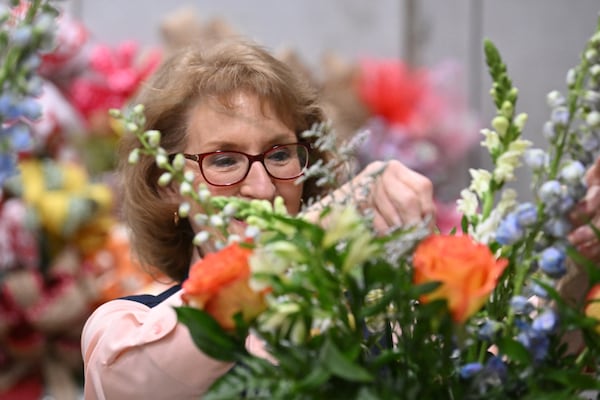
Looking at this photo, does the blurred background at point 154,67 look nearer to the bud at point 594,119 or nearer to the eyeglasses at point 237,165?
the eyeglasses at point 237,165

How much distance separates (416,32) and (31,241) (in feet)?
6.40

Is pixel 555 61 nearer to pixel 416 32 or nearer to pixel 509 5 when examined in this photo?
pixel 509 5

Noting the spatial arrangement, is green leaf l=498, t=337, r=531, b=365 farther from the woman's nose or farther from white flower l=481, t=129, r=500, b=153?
the woman's nose

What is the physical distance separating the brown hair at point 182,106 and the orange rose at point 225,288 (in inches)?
18.6

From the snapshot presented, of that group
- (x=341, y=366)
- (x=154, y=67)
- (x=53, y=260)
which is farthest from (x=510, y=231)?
(x=154, y=67)

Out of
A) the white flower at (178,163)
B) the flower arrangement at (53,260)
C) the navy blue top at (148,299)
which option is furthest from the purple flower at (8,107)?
the flower arrangement at (53,260)

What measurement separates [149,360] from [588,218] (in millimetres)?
367

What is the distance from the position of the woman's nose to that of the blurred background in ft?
1.32

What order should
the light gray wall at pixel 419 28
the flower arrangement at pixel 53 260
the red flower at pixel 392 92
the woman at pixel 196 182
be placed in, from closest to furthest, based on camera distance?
the woman at pixel 196 182
the flower arrangement at pixel 53 260
the light gray wall at pixel 419 28
the red flower at pixel 392 92

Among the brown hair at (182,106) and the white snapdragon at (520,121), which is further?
the brown hair at (182,106)

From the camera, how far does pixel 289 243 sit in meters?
0.59

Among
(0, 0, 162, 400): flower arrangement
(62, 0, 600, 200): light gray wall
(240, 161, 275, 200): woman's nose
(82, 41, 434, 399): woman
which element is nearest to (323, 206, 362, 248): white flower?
(82, 41, 434, 399): woman

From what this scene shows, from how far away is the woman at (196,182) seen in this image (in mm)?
791

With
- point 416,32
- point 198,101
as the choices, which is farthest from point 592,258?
point 416,32
